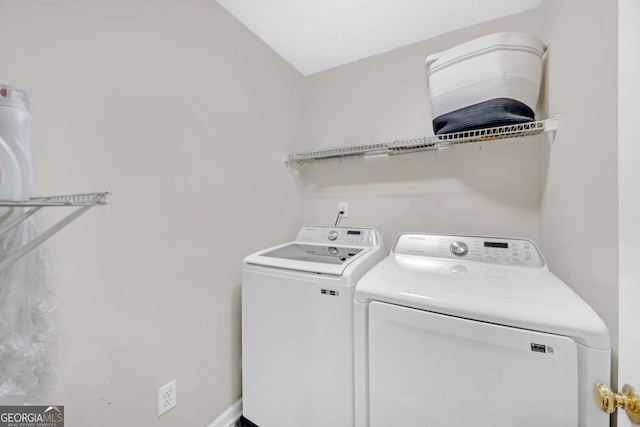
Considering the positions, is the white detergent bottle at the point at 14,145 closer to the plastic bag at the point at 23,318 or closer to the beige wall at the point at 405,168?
the plastic bag at the point at 23,318

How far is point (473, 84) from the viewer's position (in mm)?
1240

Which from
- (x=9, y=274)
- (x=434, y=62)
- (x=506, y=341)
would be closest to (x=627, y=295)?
(x=506, y=341)

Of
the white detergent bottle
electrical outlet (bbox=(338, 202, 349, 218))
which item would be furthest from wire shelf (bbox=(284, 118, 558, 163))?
the white detergent bottle

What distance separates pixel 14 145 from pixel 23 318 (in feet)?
1.67

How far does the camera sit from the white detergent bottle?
552 millimetres

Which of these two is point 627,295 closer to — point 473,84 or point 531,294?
point 531,294

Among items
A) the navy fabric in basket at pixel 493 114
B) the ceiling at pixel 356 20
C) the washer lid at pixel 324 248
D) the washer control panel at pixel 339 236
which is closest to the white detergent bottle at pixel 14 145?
the washer lid at pixel 324 248

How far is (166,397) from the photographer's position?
117 centimetres

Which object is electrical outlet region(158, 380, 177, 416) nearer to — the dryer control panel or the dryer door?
the dryer door

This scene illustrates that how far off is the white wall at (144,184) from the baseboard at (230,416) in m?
0.05

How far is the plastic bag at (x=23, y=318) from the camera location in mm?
702

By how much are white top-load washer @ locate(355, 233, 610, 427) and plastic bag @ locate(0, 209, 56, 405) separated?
1.05 meters

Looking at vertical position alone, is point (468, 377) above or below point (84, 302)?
below

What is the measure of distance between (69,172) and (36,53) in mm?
380
